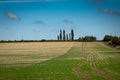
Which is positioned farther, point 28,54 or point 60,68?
point 28,54

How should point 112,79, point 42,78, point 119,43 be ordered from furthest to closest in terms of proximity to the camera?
point 119,43
point 42,78
point 112,79

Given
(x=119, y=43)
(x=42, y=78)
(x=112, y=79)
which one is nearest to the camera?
(x=112, y=79)

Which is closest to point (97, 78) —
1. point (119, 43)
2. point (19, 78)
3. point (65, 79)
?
point (65, 79)

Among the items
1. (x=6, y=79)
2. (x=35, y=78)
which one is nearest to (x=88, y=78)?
(x=35, y=78)

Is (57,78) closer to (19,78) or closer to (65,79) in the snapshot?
(65,79)

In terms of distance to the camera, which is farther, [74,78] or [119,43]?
[119,43]

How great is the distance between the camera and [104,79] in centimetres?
2338

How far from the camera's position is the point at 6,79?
24.4 metres

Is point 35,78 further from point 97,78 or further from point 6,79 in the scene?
point 97,78

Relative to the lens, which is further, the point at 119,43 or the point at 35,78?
the point at 119,43

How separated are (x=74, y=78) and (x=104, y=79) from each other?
2.52 metres

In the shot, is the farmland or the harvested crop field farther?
the harvested crop field

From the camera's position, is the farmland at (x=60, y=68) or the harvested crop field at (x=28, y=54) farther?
the harvested crop field at (x=28, y=54)

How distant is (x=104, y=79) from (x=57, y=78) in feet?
12.9
